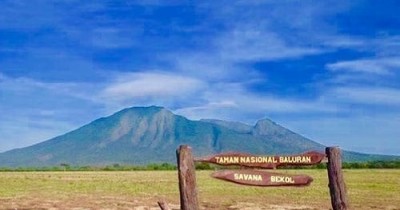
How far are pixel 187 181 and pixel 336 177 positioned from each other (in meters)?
2.97

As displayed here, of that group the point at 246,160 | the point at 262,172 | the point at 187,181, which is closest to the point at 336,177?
the point at 262,172

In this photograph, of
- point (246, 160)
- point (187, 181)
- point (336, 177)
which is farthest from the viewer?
point (336, 177)

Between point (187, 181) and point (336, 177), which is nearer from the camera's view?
point (187, 181)

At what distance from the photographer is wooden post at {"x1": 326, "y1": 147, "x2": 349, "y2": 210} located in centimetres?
1378

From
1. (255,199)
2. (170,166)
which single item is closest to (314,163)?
(255,199)

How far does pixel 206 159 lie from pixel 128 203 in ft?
60.3

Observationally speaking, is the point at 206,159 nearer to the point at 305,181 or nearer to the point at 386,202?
the point at 305,181

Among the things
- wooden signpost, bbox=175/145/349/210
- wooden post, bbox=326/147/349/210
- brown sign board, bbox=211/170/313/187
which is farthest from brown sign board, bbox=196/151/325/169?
wooden post, bbox=326/147/349/210

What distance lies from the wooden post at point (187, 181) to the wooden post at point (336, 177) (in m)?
2.74

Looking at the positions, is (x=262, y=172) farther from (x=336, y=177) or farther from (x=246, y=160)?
(x=336, y=177)

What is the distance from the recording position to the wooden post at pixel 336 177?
13.8m

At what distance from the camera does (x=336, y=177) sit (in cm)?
1378

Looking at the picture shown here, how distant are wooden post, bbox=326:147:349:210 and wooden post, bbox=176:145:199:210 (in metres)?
2.74

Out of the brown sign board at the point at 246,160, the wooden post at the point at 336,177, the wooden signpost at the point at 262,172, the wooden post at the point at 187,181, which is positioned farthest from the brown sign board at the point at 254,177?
the wooden post at the point at 336,177
